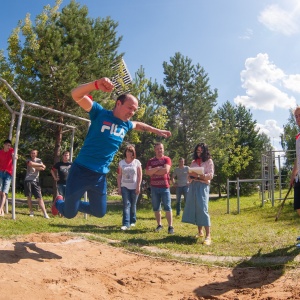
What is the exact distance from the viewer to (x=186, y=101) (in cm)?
2305

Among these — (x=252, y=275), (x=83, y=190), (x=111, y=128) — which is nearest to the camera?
(x=252, y=275)

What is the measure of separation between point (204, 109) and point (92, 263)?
63.0ft

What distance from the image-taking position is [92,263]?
4.61 metres

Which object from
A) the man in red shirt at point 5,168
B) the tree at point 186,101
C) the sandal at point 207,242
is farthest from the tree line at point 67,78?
the sandal at point 207,242

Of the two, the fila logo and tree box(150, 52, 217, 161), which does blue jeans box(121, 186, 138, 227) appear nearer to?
the fila logo

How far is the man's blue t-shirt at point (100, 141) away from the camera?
4449mm

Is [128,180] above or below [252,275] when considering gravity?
above

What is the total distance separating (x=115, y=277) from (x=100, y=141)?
160cm

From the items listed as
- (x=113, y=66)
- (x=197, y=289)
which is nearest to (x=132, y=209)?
(x=197, y=289)

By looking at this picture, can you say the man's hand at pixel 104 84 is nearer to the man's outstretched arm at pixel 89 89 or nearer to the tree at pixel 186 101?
the man's outstretched arm at pixel 89 89

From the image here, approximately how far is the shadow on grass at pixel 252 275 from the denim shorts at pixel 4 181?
226 inches

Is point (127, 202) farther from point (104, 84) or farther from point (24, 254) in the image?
point (104, 84)

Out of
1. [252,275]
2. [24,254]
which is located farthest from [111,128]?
[252,275]

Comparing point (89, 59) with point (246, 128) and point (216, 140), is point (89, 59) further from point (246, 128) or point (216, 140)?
point (246, 128)
